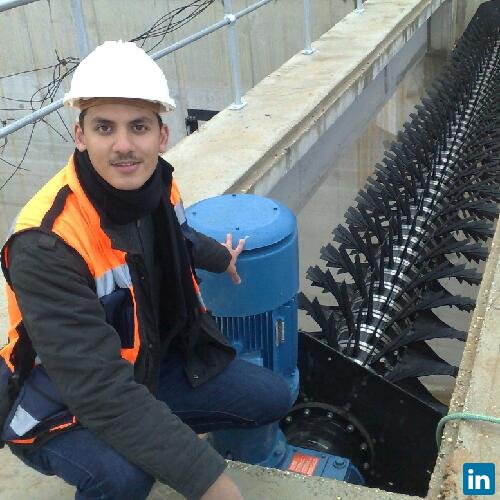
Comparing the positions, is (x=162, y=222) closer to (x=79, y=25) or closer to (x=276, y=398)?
(x=276, y=398)

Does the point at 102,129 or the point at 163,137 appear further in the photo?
the point at 163,137

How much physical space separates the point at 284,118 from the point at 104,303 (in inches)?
112

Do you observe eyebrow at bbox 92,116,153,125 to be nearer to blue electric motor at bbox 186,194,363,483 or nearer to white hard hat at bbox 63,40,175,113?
white hard hat at bbox 63,40,175,113

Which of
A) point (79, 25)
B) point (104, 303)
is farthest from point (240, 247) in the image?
point (79, 25)

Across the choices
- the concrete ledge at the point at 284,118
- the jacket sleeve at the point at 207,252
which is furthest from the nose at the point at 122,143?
the concrete ledge at the point at 284,118

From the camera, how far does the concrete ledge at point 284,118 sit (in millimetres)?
3521

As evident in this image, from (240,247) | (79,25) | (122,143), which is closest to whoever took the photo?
(122,143)

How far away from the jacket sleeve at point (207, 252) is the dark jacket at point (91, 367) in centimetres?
50

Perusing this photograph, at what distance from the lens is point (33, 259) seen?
1.35 m

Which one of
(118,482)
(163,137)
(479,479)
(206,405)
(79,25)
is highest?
(79,25)

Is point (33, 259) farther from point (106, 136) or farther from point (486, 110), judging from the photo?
point (486, 110)

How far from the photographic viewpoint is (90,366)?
136cm

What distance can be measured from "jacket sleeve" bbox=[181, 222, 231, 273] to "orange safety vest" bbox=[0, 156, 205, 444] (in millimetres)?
469

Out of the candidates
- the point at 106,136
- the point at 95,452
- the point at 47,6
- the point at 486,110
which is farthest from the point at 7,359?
the point at 47,6
